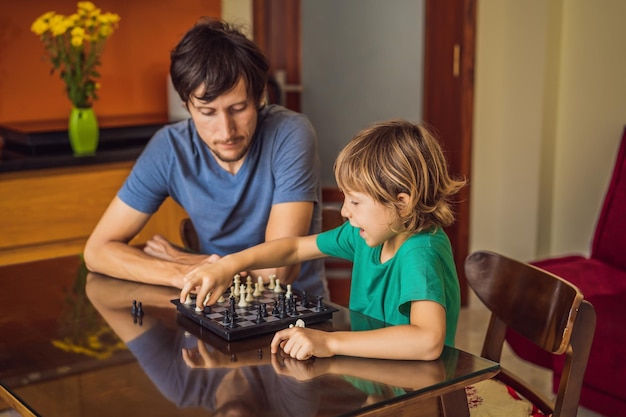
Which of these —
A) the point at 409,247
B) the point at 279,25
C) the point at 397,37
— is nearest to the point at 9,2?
the point at 279,25

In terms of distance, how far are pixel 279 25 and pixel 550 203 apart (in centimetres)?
155

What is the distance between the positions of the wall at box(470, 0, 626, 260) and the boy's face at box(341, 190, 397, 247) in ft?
8.24

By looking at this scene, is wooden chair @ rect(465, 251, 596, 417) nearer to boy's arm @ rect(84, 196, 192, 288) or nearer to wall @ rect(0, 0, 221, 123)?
boy's arm @ rect(84, 196, 192, 288)

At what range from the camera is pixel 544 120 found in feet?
13.4

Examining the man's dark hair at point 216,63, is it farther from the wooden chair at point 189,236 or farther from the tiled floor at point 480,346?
the tiled floor at point 480,346

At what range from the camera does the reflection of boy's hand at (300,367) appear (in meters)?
1.38

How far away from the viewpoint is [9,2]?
362 centimetres

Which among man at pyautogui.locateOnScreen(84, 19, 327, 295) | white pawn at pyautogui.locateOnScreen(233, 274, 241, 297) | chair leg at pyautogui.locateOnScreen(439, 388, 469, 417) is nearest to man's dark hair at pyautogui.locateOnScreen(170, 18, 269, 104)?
man at pyautogui.locateOnScreen(84, 19, 327, 295)

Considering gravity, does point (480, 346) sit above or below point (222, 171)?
below

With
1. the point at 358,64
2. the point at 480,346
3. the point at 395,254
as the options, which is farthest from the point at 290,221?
the point at 358,64

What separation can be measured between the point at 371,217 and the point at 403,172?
101 millimetres

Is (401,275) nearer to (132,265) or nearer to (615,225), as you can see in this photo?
(132,265)

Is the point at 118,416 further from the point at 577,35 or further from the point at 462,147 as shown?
the point at 577,35

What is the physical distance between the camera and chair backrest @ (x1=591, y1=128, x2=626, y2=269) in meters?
3.26
